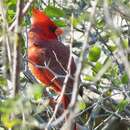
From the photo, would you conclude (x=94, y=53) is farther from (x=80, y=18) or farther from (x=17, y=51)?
(x=17, y=51)

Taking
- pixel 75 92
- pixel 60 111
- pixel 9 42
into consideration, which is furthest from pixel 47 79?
pixel 75 92

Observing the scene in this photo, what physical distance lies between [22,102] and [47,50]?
8.85 ft

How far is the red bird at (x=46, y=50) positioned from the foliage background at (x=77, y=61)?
0.72 feet

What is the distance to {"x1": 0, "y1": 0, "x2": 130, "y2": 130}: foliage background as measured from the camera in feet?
4.95

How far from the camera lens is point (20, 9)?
162 centimetres

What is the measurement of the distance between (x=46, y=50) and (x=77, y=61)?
1.86 meters

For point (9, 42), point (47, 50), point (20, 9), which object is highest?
point (20, 9)

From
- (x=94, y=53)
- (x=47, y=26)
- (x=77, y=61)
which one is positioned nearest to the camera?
(x=77, y=61)

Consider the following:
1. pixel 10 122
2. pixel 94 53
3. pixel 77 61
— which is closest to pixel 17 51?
pixel 10 122

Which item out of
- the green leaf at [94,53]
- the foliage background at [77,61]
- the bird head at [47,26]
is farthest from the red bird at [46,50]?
the green leaf at [94,53]

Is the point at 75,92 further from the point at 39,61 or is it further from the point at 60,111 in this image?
the point at 39,61

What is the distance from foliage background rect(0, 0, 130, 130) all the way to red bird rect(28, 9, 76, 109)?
0.22 metres

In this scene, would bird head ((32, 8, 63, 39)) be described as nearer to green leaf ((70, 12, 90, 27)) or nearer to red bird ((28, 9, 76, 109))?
red bird ((28, 9, 76, 109))

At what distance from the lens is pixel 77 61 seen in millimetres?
2422
